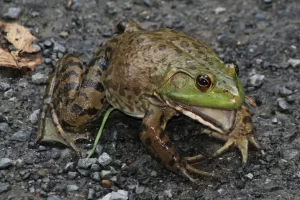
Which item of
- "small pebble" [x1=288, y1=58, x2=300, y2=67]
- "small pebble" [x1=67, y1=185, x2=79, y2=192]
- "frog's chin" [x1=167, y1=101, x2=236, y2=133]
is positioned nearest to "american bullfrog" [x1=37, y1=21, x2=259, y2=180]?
"frog's chin" [x1=167, y1=101, x2=236, y2=133]

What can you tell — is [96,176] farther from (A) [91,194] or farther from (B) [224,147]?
(B) [224,147]

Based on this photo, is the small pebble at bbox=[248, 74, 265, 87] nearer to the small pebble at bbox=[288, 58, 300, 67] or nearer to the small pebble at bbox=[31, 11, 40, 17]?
the small pebble at bbox=[288, 58, 300, 67]

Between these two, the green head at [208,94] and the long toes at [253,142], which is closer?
the green head at [208,94]

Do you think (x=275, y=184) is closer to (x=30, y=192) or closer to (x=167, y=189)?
(x=167, y=189)

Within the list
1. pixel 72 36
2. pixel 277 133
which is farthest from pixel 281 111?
pixel 72 36

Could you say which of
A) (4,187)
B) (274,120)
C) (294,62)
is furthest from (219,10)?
(4,187)

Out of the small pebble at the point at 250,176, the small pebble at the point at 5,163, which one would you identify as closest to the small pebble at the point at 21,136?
the small pebble at the point at 5,163

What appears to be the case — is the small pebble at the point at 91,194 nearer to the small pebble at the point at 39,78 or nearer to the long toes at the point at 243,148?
the long toes at the point at 243,148
